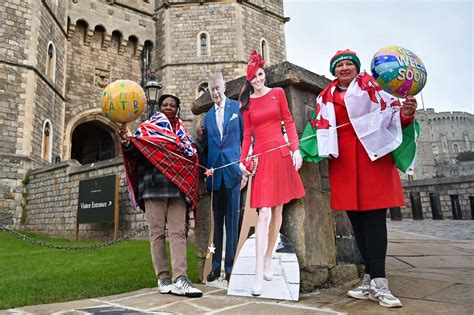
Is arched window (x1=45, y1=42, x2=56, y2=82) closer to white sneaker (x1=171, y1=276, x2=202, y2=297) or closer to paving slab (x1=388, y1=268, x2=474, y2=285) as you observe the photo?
white sneaker (x1=171, y1=276, x2=202, y2=297)

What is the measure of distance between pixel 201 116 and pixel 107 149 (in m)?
16.4

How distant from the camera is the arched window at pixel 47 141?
1479 centimetres

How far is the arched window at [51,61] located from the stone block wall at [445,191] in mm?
15454

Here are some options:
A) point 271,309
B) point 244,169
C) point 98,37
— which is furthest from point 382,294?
point 98,37

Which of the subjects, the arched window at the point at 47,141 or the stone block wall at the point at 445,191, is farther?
the arched window at the point at 47,141

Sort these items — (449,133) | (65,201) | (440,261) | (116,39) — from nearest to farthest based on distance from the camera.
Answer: (440,261)
(65,201)
(116,39)
(449,133)

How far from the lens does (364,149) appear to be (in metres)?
2.88

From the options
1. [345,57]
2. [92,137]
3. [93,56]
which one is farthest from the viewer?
[92,137]

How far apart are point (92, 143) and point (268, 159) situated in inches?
758

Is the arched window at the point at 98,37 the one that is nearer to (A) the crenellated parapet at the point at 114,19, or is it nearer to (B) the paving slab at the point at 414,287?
(A) the crenellated parapet at the point at 114,19

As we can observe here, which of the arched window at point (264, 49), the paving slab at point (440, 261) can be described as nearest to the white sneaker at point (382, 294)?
the paving slab at point (440, 261)

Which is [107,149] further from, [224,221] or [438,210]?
[224,221]

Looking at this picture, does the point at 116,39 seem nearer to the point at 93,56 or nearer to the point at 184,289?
the point at 93,56

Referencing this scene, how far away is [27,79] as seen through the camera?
13734mm
